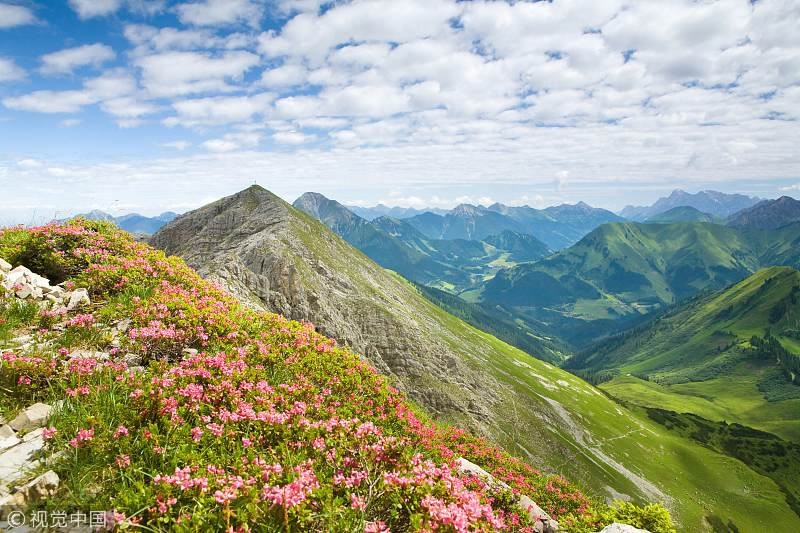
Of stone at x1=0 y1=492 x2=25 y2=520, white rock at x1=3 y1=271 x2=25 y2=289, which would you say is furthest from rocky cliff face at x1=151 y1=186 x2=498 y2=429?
stone at x1=0 y1=492 x2=25 y2=520

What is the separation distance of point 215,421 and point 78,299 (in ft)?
29.0

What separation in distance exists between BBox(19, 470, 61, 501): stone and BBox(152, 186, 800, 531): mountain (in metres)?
67.7

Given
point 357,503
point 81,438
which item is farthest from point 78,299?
point 357,503

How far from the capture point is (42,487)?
690 cm

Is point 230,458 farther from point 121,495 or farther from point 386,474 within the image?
point 386,474

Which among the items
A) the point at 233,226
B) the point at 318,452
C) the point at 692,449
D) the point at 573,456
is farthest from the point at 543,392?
the point at 318,452

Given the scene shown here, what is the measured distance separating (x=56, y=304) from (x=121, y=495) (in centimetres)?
1034

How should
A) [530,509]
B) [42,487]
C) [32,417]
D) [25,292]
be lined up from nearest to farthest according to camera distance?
[42,487]
[32,417]
[25,292]
[530,509]

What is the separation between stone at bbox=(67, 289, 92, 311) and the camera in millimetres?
13774

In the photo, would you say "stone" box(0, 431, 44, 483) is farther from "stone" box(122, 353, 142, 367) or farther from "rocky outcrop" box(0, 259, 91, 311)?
"rocky outcrop" box(0, 259, 91, 311)

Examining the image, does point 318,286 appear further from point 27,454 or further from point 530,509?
point 27,454

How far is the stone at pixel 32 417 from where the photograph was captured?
8516 millimetres

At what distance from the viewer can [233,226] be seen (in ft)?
440

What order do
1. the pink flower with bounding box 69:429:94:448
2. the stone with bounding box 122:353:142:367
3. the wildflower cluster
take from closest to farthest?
the wildflower cluster, the pink flower with bounding box 69:429:94:448, the stone with bounding box 122:353:142:367
